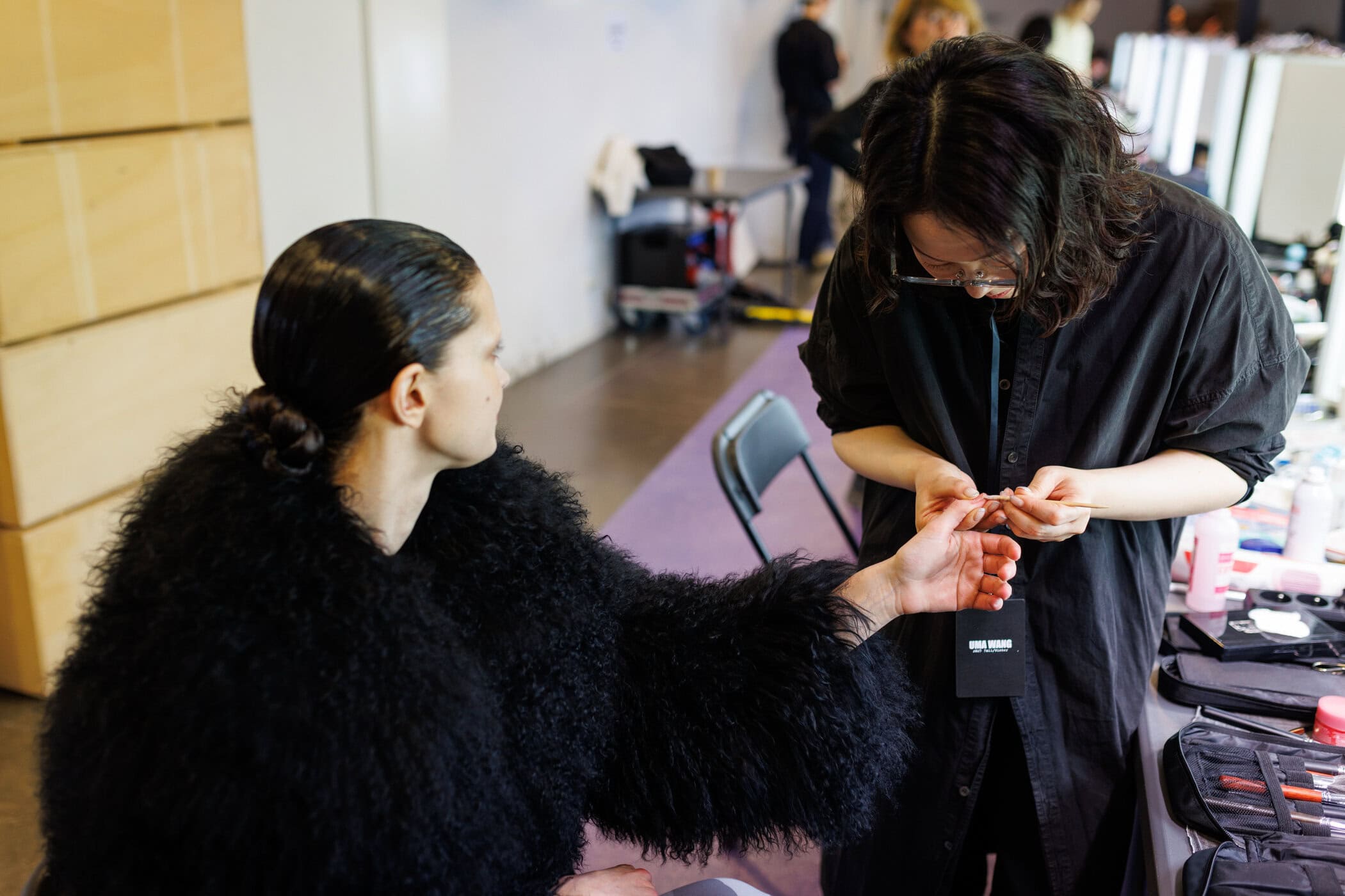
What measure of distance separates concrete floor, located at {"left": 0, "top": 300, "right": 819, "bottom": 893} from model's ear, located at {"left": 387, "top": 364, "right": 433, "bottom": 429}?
2.14 metres

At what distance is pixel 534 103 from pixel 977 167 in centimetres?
448

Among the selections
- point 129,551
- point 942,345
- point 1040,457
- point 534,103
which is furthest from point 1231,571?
point 534,103

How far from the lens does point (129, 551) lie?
0.96 metres

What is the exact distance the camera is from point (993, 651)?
53.0 inches

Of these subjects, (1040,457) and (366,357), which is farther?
(1040,457)

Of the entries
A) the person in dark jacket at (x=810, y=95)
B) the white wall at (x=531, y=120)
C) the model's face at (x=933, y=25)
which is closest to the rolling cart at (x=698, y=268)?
the white wall at (x=531, y=120)

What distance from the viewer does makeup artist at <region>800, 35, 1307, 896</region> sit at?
1.10 metres

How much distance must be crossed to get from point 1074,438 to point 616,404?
12.7 ft

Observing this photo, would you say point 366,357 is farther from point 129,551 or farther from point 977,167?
point 977,167

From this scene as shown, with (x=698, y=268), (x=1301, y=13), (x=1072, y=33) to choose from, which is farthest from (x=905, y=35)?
(x=1301, y=13)

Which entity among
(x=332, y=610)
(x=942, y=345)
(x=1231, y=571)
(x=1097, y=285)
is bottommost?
(x=1231, y=571)

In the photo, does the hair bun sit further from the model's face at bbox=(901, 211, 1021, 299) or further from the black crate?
the black crate

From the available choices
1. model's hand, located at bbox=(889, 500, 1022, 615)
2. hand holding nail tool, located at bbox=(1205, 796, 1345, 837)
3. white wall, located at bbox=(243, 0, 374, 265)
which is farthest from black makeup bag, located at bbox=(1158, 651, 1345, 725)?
white wall, located at bbox=(243, 0, 374, 265)

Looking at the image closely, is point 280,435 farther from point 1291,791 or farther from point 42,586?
point 42,586
